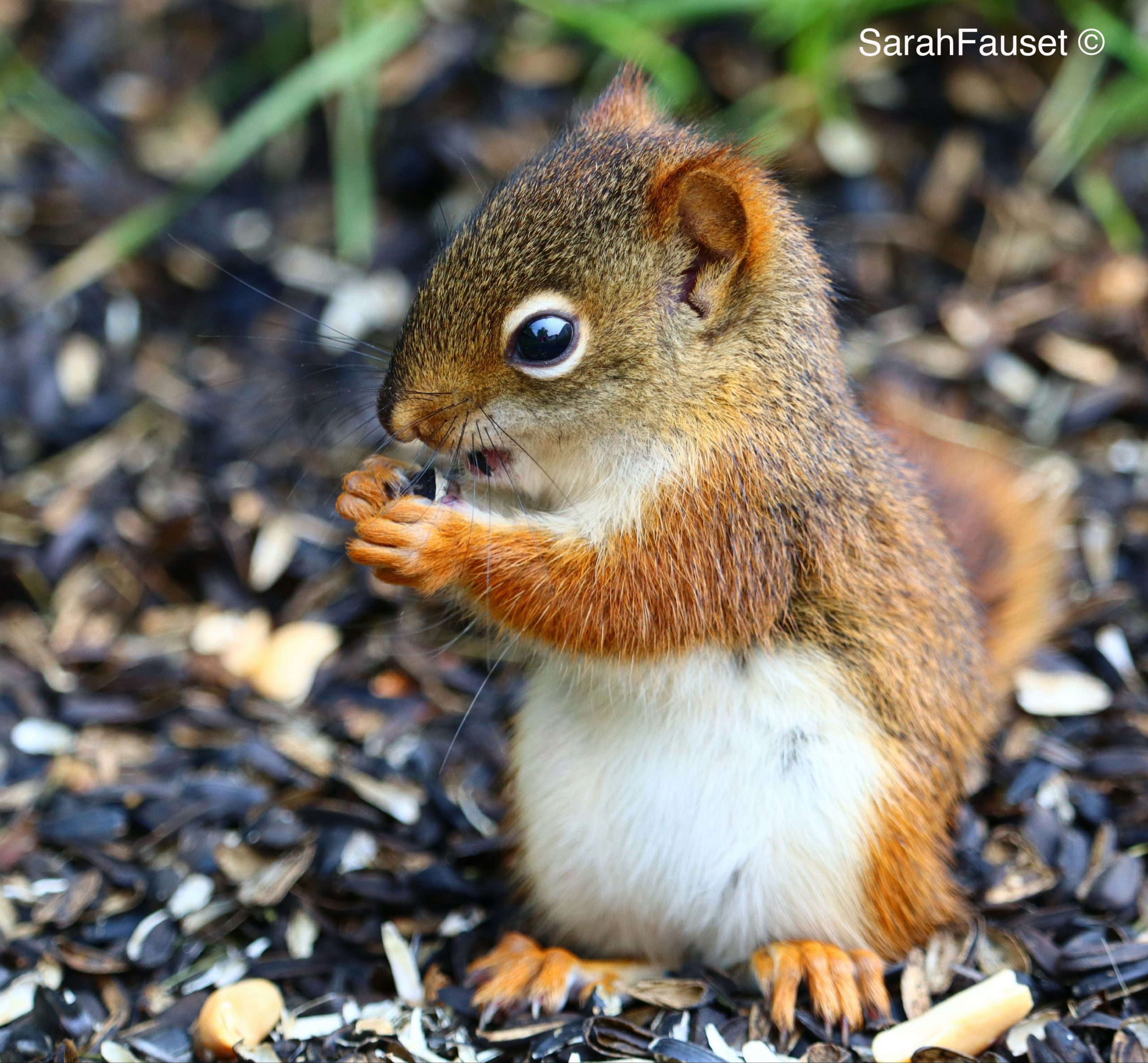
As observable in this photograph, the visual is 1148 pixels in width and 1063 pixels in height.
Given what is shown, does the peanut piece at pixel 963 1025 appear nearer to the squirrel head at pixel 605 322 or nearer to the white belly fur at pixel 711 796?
the white belly fur at pixel 711 796

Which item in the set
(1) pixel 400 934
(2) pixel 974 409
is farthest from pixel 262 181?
(1) pixel 400 934

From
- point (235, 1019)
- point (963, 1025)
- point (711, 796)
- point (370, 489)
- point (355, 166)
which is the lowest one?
point (235, 1019)

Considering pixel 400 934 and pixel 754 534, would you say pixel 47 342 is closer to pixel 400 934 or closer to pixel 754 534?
pixel 400 934

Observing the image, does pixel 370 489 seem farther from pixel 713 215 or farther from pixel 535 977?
pixel 535 977

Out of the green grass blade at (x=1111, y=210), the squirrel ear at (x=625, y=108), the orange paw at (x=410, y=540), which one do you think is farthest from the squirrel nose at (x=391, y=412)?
the green grass blade at (x=1111, y=210)

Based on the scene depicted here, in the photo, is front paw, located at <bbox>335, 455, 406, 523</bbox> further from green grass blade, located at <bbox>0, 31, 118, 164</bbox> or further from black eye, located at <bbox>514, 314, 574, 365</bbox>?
green grass blade, located at <bbox>0, 31, 118, 164</bbox>

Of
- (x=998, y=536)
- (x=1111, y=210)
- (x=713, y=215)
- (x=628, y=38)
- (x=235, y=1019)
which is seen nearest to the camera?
(x=713, y=215)

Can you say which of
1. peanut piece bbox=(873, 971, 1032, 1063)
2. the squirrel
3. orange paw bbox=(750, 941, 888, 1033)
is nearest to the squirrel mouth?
the squirrel

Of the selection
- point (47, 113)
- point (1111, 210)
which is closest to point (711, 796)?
point (1111, 210)
